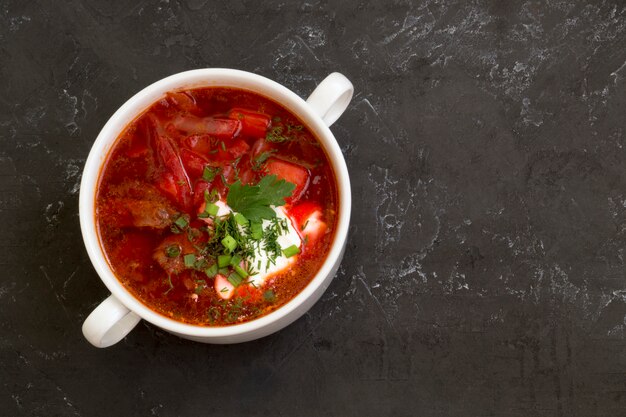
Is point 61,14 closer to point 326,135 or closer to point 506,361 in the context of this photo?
point 326,135

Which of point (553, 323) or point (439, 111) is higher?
point (439, 111)

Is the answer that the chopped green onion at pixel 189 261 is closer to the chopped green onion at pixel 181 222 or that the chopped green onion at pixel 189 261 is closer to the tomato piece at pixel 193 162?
the chopped green onion at pixel 181 222

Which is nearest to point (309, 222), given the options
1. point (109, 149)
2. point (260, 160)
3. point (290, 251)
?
point (290, 251)

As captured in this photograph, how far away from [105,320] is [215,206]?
368 mm

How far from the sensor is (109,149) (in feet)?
6.48

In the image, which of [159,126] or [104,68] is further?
[104,68]

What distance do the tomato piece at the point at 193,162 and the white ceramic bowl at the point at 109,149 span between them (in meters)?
0.15

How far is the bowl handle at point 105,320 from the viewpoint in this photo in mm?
1814

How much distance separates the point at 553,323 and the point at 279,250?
88 centimetres

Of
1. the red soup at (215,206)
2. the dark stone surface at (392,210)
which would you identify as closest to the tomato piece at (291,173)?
the red soup at (215,206)

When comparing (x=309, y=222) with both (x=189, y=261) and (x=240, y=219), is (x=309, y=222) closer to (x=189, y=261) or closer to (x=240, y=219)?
(x=240, y=219)

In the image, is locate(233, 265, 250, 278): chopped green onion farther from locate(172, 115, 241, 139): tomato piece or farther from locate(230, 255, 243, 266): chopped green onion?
locate(172, 115, 241, 139): tomato piece

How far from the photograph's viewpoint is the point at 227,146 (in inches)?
78.2

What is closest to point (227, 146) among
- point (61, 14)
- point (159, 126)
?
point (159, 126)
